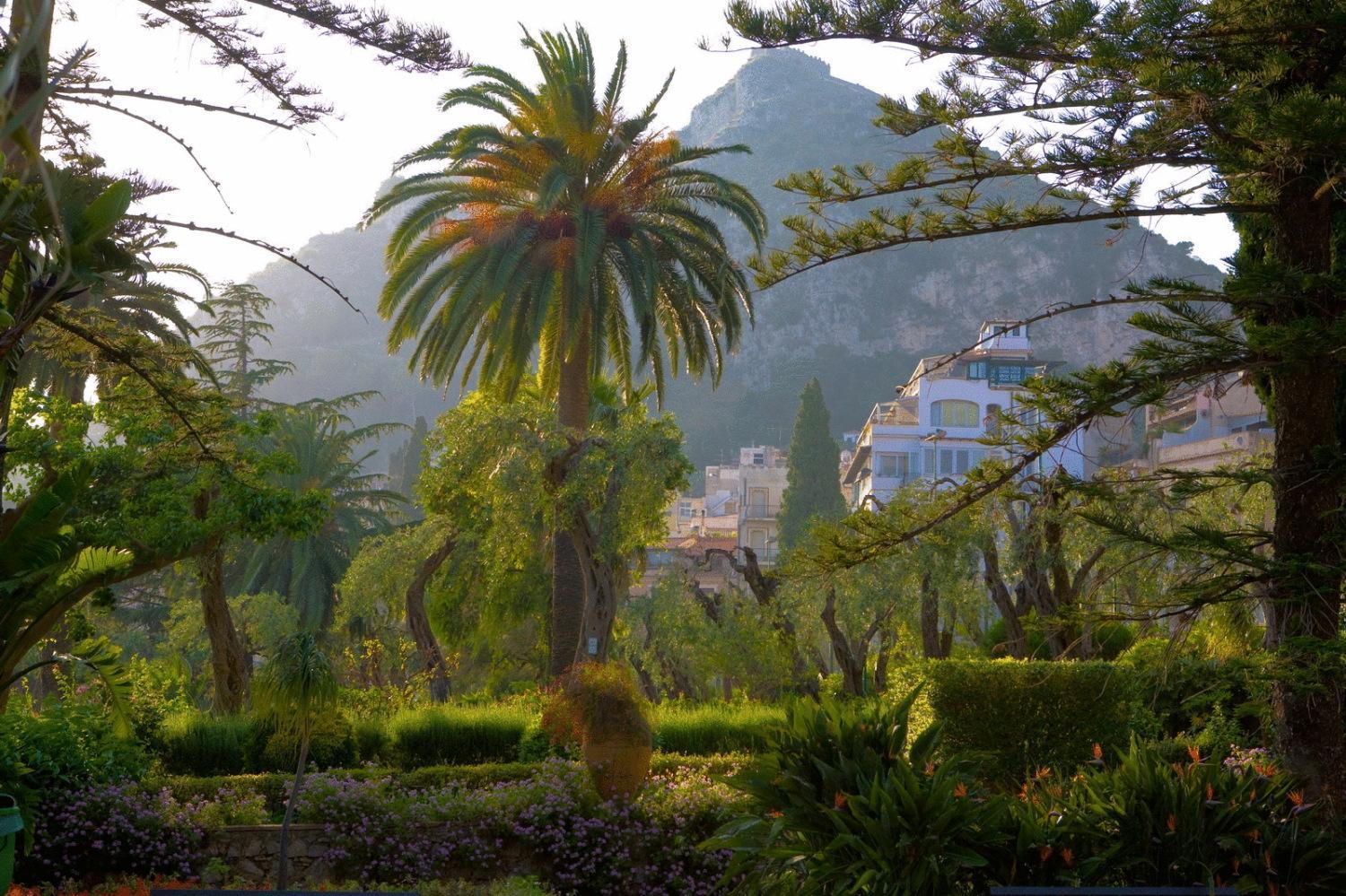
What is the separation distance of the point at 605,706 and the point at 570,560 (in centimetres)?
913

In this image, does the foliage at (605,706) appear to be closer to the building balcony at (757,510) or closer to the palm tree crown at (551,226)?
the palm tree crown at (551,226)

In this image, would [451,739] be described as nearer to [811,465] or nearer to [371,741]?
[371,741]

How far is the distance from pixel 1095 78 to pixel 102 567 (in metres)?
7.94

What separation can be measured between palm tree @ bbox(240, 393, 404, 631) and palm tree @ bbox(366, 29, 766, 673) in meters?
15.0

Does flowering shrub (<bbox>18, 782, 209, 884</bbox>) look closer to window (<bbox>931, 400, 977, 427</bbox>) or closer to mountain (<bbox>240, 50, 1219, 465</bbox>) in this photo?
window (<bbox>931, 400, 977, 427</bbox>)

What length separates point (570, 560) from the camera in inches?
803

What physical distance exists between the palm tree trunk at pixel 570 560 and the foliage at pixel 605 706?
8166 millimetres

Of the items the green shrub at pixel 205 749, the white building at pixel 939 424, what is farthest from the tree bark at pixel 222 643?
the white building at pixel 939 424

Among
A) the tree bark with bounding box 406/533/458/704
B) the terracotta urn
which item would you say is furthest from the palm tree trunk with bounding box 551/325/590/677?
the terracotta urn

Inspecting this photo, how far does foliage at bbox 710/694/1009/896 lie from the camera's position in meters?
6.14

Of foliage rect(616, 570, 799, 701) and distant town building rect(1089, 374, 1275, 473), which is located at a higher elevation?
distant town building rect(1089, 374, 1275, 473)

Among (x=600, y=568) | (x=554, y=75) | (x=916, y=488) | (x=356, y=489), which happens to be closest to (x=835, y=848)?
(x=600, y=568)

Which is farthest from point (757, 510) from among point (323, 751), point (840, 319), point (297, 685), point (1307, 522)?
point (1307, 522)

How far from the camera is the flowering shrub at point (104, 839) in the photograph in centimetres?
1041
